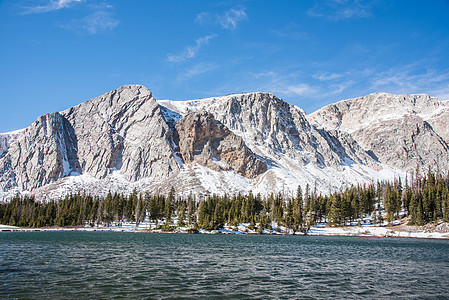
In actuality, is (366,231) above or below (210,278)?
below

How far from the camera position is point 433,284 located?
1038 inches

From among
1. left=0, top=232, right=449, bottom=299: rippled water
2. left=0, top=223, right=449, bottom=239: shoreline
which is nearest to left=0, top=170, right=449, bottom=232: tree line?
left=0, top=223, right=449, bottom=239: shoreline

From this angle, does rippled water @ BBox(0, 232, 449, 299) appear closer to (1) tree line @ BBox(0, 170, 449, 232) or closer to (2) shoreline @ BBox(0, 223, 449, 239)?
(2) shoreline @ BBox(0, 223, 449, 239)

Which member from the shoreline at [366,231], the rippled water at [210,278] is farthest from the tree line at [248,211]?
the rippled water at [210,278]

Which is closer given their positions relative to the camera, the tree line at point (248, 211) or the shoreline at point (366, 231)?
the shoreline at point (366, 231)

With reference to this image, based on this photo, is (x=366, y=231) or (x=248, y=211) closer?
(x=366, y=231)

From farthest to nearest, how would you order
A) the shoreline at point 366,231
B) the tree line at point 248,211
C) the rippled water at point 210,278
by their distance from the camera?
the tree line at point 248,211, the shoreline at point 366,231, the rippled water at point 210,278

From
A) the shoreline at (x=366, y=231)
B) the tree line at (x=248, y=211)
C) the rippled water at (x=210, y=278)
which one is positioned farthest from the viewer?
the tree line at (x=248, y=211)

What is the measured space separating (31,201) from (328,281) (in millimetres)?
137832

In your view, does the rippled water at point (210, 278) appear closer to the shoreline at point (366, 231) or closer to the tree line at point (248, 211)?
the shoreline at point (366, 231)

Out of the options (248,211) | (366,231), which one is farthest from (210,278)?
(248,211)

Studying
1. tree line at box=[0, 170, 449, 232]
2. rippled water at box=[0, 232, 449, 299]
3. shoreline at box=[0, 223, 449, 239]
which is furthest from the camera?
tree line at box=[0, 170, 449, 232]

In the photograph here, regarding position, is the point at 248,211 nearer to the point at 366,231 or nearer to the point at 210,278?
the point at 366,231

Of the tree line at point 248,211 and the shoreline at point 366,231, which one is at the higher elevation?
the tree line at point 248,211
